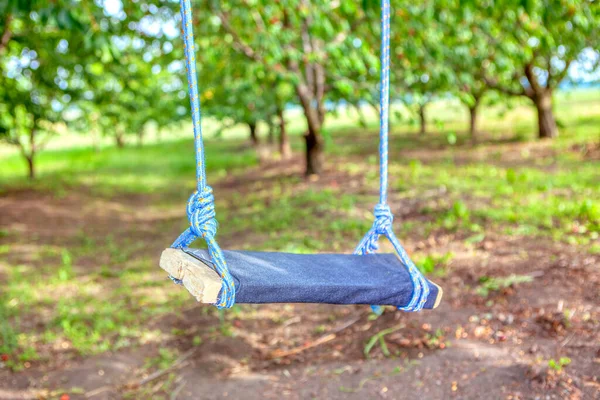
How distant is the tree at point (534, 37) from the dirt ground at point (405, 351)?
1.81 meters

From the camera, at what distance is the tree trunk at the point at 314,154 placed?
8.16 meters

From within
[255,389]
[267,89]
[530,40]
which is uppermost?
[530,40]

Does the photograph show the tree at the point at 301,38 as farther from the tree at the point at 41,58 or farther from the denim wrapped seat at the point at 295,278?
the denim wrapped seat at the point at 295,278

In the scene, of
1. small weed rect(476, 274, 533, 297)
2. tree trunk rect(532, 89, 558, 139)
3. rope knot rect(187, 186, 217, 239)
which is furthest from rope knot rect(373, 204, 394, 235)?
tree trunk rect(532, 89, 558, 139)

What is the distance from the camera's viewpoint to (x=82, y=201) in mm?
9383

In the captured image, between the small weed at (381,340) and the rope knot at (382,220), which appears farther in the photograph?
the small weed at (381,340)

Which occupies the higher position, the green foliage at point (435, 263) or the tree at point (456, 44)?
the tree at point (456, 44)

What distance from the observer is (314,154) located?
27.1 feet

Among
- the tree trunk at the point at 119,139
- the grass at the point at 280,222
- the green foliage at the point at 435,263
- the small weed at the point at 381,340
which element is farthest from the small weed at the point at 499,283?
the tree trunk at the point at 119,139

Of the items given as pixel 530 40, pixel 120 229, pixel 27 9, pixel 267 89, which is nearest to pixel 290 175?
pixel 267 89

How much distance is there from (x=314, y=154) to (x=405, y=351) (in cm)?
555

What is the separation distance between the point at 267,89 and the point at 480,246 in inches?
216

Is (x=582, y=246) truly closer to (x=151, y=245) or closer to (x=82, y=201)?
(x=151, y=245)

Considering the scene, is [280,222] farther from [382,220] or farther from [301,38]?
[382,220]
